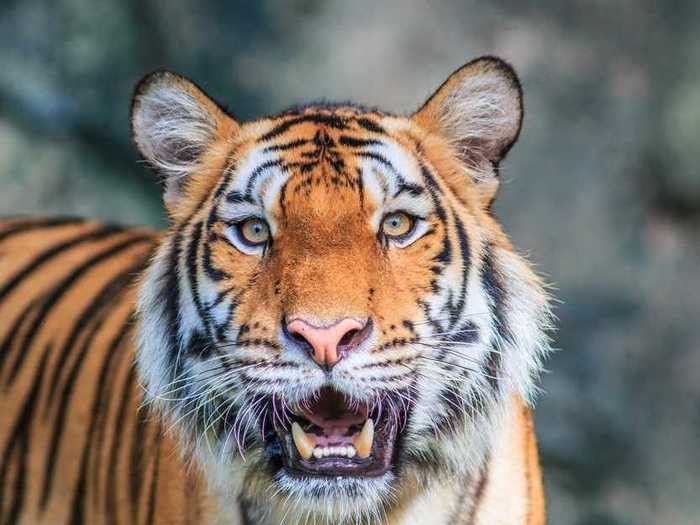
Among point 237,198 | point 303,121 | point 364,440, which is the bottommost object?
point 364,440

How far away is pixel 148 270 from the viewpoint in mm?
2451

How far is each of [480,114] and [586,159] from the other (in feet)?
7.11

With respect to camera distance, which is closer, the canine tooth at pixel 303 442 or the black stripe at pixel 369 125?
the canine tooth at pixel 303 442

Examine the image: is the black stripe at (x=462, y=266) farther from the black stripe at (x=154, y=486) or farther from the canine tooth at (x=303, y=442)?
the black stripe at (x=154, y=486)

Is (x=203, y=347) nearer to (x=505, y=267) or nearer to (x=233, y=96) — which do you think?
(x=505, y=267)

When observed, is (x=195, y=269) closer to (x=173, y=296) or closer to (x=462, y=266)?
(x=173, y=296)

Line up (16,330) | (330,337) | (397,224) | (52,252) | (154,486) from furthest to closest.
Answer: (52,252) < (16,330) < (154,486) < (397,224) < (330,337)

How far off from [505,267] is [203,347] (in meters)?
0.61

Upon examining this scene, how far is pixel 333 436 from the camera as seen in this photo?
2100 millimetres

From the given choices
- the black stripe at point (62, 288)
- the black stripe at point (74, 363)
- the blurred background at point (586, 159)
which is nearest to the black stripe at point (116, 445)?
the black stripe at point (74, 363)

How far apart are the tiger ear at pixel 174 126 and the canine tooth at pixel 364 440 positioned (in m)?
0.68

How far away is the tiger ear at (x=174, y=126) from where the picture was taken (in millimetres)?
2441

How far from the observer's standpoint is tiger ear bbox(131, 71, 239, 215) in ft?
8.01

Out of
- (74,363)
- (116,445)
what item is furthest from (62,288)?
(116,445)
